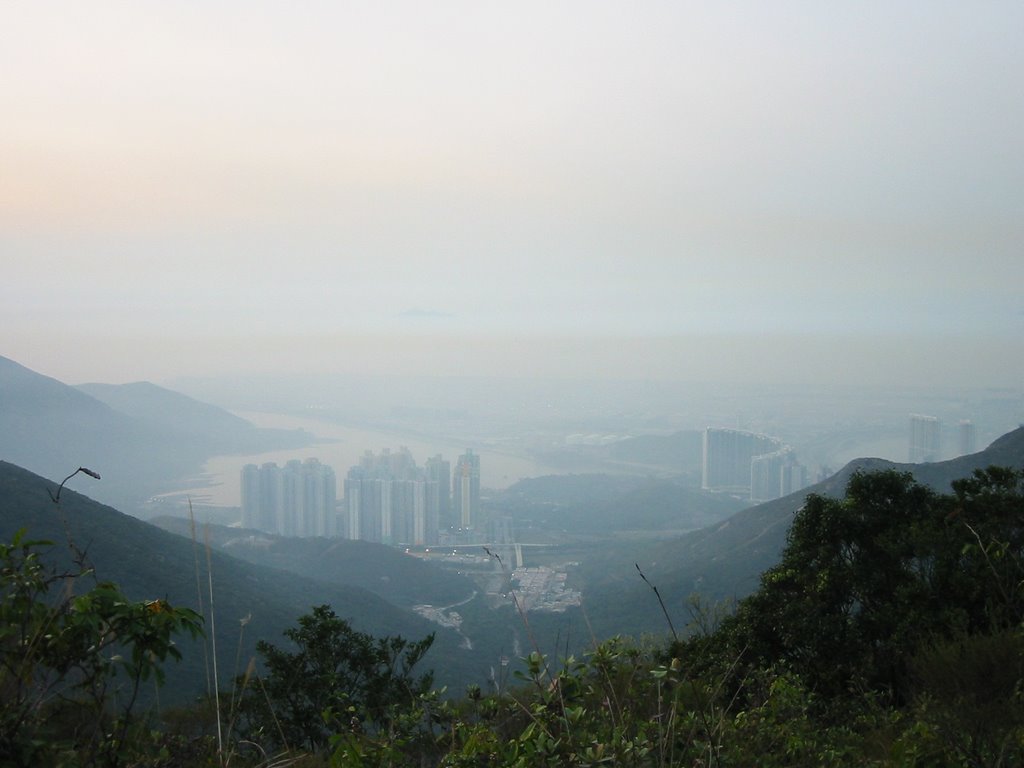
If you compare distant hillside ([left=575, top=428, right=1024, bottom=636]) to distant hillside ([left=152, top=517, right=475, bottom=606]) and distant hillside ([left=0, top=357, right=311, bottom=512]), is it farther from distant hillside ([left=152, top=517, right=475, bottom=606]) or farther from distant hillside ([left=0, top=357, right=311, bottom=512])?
distant hillside ([left=0, top=357, right=311, bottom=512])

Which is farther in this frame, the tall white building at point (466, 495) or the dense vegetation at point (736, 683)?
the tall white building at point (466, 495)

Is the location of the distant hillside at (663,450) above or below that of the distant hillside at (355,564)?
above

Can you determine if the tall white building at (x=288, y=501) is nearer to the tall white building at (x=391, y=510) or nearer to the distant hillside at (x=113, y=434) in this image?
the tall white building at (x=391, y=510)

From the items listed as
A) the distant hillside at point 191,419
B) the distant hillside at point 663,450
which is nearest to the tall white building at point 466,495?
the distant hillside at point 663,450

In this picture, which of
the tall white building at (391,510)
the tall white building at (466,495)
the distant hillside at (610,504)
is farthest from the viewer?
the tall white building at (466,495)

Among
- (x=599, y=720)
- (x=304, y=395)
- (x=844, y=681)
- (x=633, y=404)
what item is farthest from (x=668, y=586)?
(x=304, y=395)

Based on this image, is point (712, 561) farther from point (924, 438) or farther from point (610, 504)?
point (610, 504)

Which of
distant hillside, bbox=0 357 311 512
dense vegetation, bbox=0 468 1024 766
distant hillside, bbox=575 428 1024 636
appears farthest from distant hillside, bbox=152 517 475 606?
dense vegetation, bbox=0 468 1024 766
